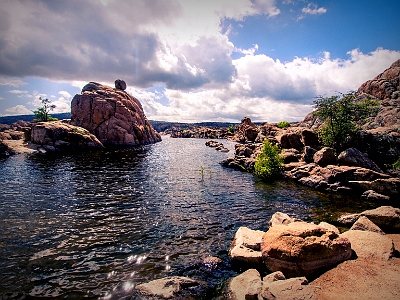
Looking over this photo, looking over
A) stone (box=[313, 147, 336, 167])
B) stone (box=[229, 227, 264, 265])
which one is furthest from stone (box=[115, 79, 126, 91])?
stone (box=[229, 227, 264, 265])

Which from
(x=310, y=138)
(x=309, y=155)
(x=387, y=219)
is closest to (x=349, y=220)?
(x=387, y=219)

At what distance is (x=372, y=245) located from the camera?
11.0 meters

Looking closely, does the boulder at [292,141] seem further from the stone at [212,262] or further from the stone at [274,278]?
the stone at [274,278]

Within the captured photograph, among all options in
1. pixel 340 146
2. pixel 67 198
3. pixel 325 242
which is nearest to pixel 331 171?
pixel 340 146

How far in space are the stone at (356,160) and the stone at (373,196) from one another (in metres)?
7.13

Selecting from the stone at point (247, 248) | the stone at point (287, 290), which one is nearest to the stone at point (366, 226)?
the stone at point (247, 248)

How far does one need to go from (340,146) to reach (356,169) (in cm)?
993

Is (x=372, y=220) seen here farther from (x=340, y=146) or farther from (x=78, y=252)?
(x=340, y=146)

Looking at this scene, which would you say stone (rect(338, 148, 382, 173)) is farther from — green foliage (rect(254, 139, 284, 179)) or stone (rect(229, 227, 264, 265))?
stone (rect(229, 227, 264, 265))

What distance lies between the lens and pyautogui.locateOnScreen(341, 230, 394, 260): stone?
10289mm

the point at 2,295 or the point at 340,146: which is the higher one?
the point at 340,146

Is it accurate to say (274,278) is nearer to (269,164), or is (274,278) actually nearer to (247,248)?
(247,248)

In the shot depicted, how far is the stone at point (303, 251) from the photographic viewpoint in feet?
31.5

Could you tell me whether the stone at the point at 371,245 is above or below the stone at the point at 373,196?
above
